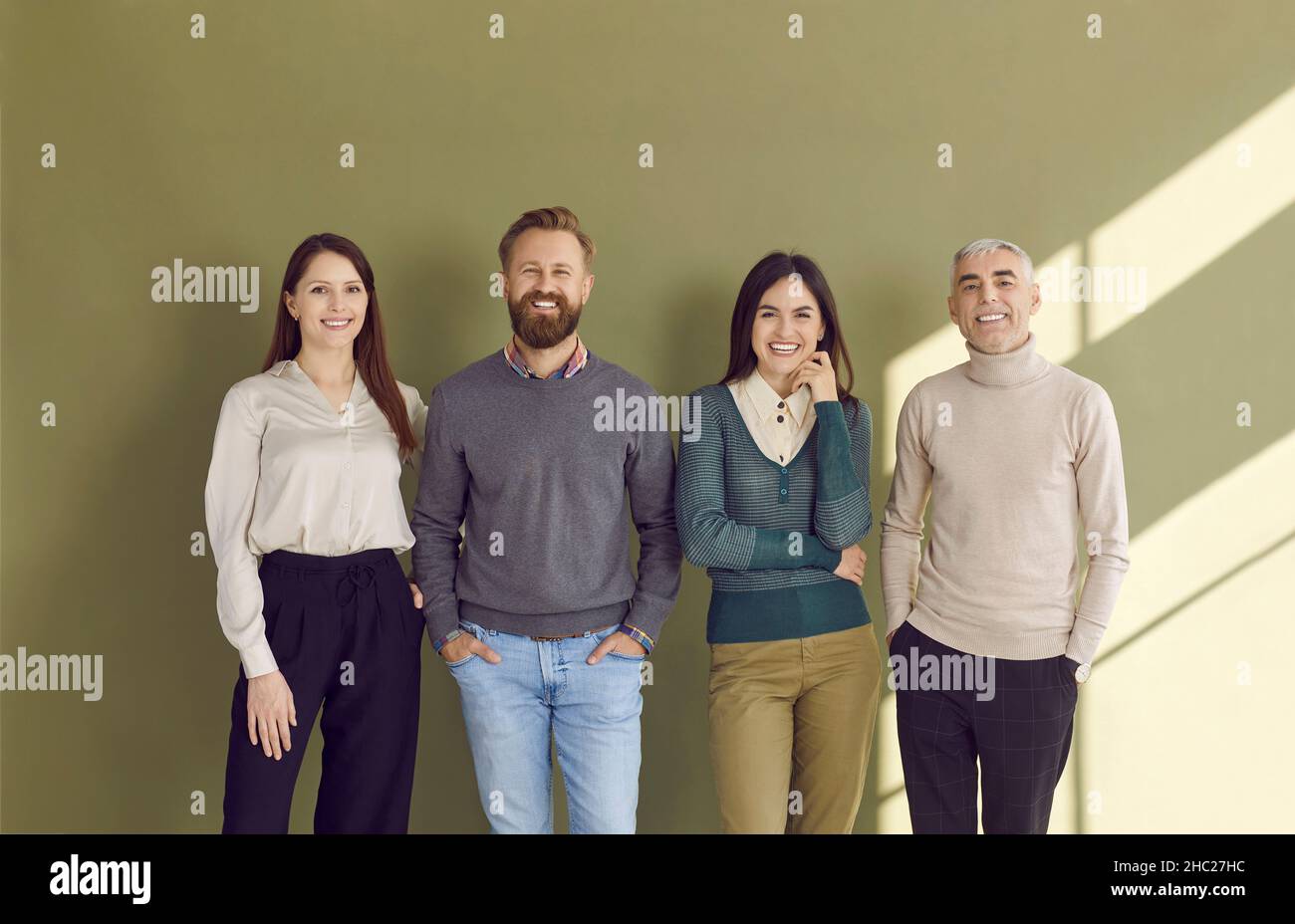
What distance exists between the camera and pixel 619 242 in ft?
9.28

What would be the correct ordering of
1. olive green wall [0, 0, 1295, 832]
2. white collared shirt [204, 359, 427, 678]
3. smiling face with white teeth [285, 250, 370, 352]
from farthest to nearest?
olive green wall [0, 0, 1295, 832] < smiling face with white teeth [285, 250, 370, 352] < white collared shirt [204, 359, 427, 678]

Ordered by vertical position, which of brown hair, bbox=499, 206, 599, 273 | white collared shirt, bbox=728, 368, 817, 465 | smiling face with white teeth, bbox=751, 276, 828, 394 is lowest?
white collared shirt, bbox=728, 368, 817, 465

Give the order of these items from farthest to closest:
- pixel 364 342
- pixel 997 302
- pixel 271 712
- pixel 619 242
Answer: pixel 619 242 → pixel 364 342 → pixel 997 302 → pixel 271 712

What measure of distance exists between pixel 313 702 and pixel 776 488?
1180 millimetres

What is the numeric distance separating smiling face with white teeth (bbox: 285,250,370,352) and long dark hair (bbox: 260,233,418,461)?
2 cm

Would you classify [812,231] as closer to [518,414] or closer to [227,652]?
[518,414]

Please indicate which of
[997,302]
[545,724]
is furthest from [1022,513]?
[545,724]

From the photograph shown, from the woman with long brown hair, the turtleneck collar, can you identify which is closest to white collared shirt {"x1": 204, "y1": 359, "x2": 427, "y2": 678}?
the woman with long brown hair

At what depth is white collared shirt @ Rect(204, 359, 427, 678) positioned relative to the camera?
2.20 m

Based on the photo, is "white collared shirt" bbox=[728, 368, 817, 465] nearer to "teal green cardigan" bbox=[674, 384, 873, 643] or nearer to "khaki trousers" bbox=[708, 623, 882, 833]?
"teal green cardigan" bbox=[674, 384, 873, 643]

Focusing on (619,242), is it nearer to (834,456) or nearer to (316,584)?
(834,456)

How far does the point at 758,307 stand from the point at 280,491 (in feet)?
3.95

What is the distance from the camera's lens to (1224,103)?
287 centimetres

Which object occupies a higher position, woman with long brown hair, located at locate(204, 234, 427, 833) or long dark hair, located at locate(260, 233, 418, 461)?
long dark hair, located at locate(260, 233, 418, 461)
